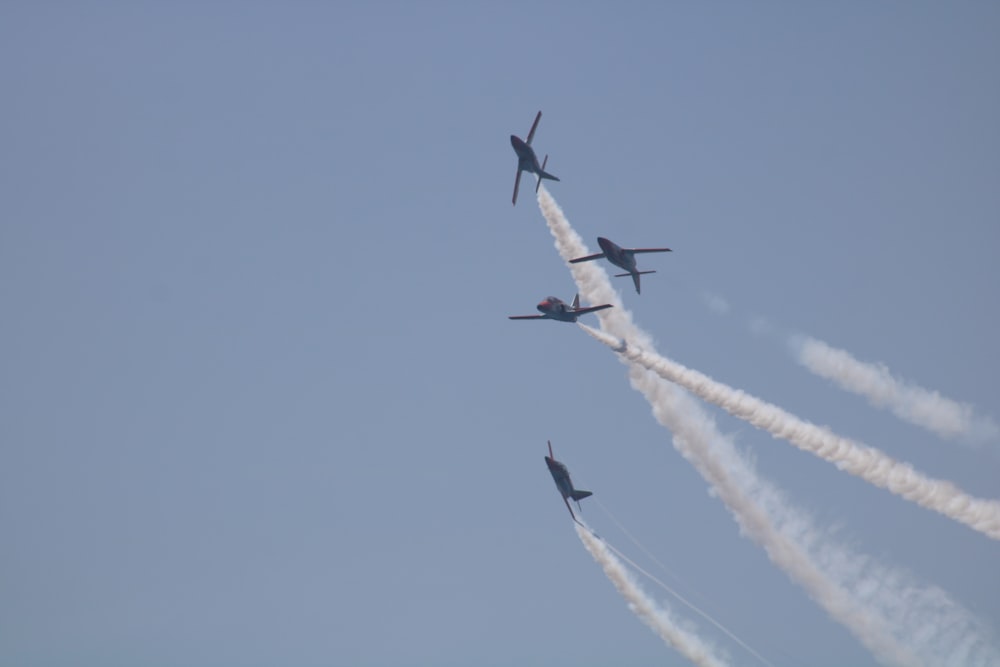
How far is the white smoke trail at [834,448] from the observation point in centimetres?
8338

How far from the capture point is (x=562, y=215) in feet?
332

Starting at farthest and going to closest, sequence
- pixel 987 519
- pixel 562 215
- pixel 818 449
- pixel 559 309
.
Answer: pixel 562 215 < pixel 559 309 < pixel 818 449 < pixel 987 519

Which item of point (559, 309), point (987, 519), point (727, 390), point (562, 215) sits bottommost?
point (987, 519)

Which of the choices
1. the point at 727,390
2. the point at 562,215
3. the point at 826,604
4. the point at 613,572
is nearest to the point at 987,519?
the point at 826,604

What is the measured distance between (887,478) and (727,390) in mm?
12803

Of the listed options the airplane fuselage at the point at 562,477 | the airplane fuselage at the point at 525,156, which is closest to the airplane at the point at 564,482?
the airplane fuselage at the point at 562,477

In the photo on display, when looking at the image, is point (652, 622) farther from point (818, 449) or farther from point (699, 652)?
point (818, 449)

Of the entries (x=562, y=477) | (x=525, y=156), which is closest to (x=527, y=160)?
(x=525, y=156)

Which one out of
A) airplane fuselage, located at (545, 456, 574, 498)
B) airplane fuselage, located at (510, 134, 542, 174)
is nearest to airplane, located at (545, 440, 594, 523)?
airplane fuselage, located at (545, 456, 574, 498)

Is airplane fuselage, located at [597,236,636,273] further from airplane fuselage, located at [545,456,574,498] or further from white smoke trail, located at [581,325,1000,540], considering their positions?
airplane fuselage, located at [545,456,574,498]

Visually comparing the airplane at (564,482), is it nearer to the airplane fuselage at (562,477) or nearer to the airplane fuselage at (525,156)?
the airplane fuselage at (562,477)

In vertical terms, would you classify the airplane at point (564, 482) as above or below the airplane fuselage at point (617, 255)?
below

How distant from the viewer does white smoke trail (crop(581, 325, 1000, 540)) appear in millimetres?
83375

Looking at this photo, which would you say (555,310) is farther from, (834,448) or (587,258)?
(834,448)
